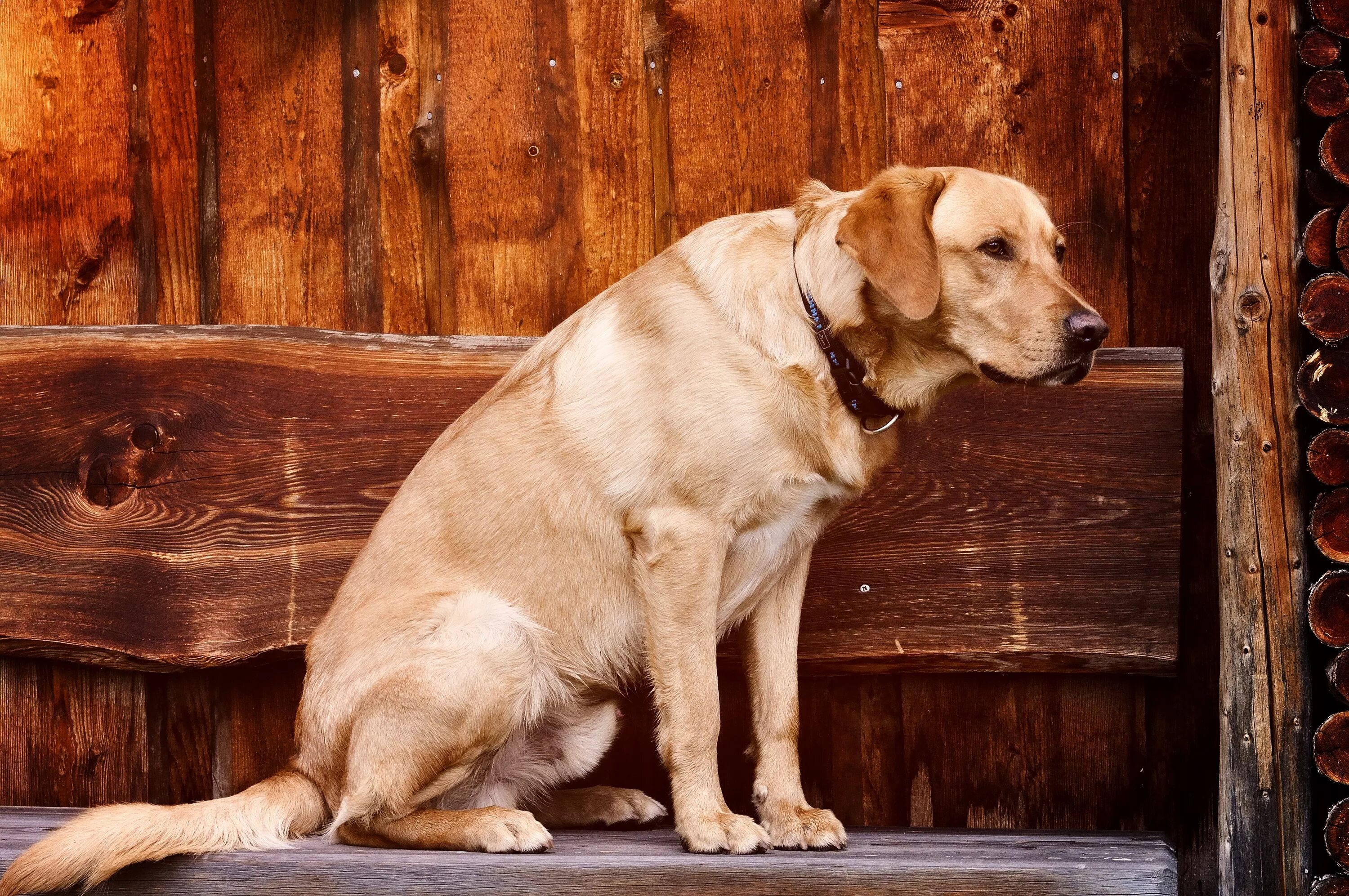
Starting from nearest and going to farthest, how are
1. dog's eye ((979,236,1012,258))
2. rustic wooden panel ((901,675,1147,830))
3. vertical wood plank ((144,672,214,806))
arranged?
dog's eye ((979,236,1012,258)) → rustic wooden panel ((901,675,1147,830)) → vertical wood plank ((144,672,214,806))

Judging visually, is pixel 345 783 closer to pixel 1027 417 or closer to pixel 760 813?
pixel 760 813

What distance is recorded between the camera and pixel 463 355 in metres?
2.96

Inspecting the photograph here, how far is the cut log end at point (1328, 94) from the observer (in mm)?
2393

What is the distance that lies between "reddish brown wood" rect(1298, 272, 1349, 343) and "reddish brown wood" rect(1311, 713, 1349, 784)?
828mm

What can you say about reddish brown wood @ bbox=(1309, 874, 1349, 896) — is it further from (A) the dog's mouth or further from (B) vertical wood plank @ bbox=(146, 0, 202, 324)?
(B) vertical wood plank @ bbox=(146, 0, 202, 324)

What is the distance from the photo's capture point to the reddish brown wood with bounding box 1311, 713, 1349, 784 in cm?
239

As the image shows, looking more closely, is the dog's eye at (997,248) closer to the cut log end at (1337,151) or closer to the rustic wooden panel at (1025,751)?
the cut log end at (1337,151)

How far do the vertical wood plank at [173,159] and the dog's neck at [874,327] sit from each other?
6.00ft

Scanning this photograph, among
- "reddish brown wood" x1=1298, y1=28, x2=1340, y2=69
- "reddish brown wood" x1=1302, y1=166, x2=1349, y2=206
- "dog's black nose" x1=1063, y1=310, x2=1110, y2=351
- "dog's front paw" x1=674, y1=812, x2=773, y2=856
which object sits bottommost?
"dog's front paw" x1=674, y1=812, x2=773, y2=856

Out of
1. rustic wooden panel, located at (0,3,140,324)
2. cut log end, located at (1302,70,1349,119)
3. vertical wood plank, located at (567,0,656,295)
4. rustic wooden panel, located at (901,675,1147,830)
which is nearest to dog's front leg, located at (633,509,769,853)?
rustic wooden panel, located at (901,675,1147,830)

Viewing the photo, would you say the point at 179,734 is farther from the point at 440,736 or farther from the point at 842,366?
the point at 842,366

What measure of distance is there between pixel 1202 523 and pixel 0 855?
2.96 meters

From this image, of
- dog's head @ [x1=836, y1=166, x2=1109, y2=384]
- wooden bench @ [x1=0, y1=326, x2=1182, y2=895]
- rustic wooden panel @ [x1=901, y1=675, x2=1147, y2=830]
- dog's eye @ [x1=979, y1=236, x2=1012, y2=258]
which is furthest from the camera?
rustic wooden panel @ [x1=901, y1=675, x2=1147, y2=830]

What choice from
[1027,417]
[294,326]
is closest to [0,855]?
[294,326]
